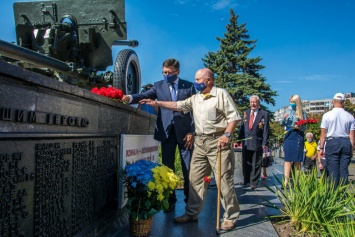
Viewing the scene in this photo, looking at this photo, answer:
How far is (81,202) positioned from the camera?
10.5 feet

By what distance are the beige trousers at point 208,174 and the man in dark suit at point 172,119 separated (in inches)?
15.5

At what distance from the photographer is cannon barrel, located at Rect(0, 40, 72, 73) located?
312 cm

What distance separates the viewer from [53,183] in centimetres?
269

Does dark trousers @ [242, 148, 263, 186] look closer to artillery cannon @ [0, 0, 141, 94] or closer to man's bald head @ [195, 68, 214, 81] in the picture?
artillery cannon @ [0, 0, 141, 94]

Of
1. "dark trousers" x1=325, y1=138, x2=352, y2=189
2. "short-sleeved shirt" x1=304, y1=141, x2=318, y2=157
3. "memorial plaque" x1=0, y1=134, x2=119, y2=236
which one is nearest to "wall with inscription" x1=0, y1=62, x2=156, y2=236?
"memorial plaque" x1=0, y1=134, x2=119, y2=236

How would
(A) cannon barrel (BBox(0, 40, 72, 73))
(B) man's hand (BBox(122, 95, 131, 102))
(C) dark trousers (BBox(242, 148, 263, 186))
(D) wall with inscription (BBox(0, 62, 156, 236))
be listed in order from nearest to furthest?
(D) wall with inscription (BBox(0, 62, 156, 236)) < (A) cannon barrel (BBox(0, 40, 72, 73)) < (B) man's hand (BBox(122, 95, 131, 102)) < (C) dark trousers (BBox(242, 148, 263, 186))

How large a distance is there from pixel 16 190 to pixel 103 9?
5805 millimetres

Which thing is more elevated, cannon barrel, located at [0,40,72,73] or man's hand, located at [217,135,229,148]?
cannon barrel, located at [0,40,72,73]

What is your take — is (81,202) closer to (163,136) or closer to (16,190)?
(16,190)

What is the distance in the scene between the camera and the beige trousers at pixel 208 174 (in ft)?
13.4

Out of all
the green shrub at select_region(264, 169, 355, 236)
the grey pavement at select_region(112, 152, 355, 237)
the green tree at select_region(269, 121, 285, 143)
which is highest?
the green tree at select_region(269, 121, 285, 143)

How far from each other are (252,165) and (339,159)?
6.53 feet

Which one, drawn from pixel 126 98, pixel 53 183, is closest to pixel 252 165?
pixel 126 98

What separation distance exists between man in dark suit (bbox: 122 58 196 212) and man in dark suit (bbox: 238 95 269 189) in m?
2.80
